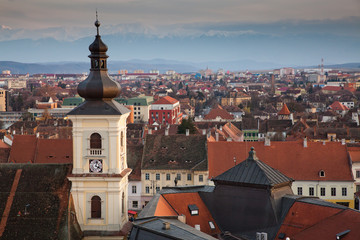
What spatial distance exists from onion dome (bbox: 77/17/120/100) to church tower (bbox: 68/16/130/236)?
0.06 m

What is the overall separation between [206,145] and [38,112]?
5160 inches

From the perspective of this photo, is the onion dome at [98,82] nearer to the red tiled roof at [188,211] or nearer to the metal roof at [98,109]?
the metal roof at [98,109]

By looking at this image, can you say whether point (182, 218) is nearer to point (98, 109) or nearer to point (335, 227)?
point (98, 109)

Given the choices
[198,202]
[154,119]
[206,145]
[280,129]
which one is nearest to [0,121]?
[154,119]

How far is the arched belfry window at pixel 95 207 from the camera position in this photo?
36.5m

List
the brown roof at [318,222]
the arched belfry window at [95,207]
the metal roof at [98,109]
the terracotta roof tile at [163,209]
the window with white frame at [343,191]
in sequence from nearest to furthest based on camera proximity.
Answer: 1. the brown roof at [318,222]
2. the metal roof at [98,109]
3. the arched belfry window at [95,207]
4. the terracotta roof tile at [163,209]
5. the window with white frame at [343,191]

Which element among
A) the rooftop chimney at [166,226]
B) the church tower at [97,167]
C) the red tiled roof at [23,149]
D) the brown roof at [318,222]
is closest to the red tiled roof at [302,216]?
the brown roof at [318,222]

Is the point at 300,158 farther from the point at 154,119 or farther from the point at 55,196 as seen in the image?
the point at 154,119

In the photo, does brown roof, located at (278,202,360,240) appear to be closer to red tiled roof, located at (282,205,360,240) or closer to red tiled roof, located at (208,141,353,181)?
red tiled roof, located at (282,205,360,240)

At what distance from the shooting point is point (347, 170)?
61531 millimetres

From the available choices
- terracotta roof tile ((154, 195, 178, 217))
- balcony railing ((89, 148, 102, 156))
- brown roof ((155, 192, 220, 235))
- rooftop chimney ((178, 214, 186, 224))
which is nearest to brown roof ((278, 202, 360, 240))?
brown roof ((155, 192, 220, 235))

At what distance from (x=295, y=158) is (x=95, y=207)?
32.0 metres

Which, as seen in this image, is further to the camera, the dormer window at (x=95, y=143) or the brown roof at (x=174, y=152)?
the brown roof at (x=174, y=152)

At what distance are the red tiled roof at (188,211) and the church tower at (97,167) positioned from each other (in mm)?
5690
